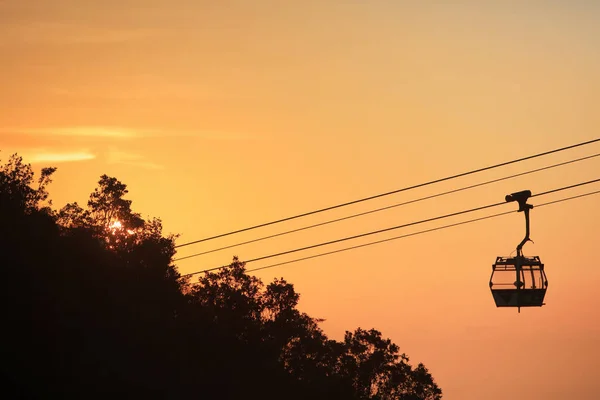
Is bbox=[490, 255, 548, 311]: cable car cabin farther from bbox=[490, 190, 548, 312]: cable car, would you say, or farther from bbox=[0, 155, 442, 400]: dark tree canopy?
bbox=[0, 155, 442, 400]: dark tree canopy

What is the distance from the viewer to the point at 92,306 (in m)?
77.8

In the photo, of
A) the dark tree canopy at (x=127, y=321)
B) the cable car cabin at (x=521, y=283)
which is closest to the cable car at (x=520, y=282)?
the cable car cabin at (x=521, y=283)

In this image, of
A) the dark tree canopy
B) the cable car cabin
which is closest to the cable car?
the cable car cabin

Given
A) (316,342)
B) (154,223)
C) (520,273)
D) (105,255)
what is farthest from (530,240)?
(316,342)

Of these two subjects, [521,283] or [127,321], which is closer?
[521,283]

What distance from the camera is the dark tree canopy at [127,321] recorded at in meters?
74.1

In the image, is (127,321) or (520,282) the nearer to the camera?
(520,282)

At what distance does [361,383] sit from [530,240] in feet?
239

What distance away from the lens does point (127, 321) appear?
263 ft

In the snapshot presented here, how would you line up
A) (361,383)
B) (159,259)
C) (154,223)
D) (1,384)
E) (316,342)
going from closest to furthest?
1. (1,384)
2. (159,259)
3. (154,223)
4. (316,342)
5. (361,383)

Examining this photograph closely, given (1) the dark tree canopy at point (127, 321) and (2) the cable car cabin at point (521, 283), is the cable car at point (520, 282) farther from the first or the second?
(1) the dark tree canopy at point (127, 321)

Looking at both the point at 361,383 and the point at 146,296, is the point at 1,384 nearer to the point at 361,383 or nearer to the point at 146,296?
the point at 146,296

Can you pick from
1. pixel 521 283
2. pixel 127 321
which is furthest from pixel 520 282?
pixel 127 321

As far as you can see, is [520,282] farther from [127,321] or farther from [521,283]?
[127,321]
